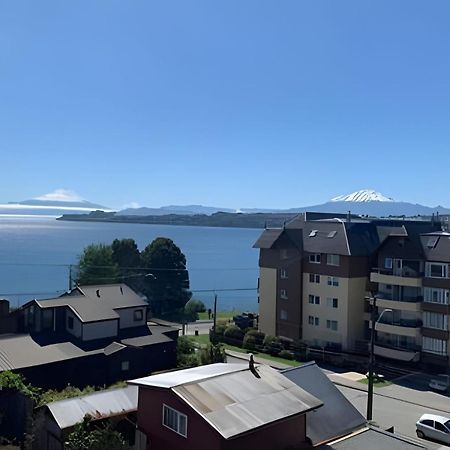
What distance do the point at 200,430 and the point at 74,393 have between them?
10865 millimetres

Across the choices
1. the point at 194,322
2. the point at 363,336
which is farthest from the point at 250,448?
the point at 194,322

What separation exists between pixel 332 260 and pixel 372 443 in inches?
978

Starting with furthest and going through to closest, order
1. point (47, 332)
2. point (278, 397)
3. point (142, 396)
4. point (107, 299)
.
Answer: point (107, 299)
point (47, 332)
point (142, 396)
point (278, 397)

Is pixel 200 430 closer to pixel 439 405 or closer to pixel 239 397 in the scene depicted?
pixel 239 397

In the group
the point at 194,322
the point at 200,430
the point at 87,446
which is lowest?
the point at 194,322

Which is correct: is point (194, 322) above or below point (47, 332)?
below

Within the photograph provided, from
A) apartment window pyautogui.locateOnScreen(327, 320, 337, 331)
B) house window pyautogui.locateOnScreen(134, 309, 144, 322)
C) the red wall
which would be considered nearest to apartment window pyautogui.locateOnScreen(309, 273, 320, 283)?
apartment window pyautogui.locateOnScreen(327, 320, 337, 331)

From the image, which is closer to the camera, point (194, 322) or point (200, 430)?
point (200, 430)

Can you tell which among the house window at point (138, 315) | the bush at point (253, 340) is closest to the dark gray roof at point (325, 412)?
the house window at point (138, 315)

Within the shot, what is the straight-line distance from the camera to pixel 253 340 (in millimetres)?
41312

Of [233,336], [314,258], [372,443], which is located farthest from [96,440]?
[233,336]

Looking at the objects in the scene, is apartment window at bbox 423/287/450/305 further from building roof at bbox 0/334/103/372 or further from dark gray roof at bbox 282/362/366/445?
building roof at bbox 0/334/103/372

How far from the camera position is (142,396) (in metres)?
15.4

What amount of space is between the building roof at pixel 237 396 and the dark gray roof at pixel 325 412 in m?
1.31
